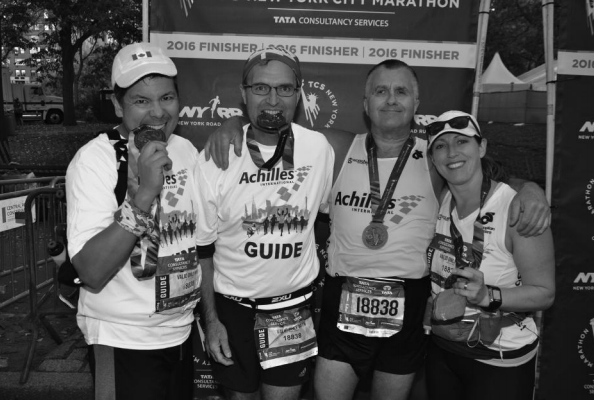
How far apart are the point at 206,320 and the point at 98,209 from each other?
38.8 inches

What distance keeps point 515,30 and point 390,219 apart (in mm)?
39027

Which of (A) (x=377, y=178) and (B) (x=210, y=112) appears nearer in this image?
(A) (x=377, y=178)

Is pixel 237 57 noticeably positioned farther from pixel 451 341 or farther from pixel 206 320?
pixel 451 341

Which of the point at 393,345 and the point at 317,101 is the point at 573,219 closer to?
the point at 393,345

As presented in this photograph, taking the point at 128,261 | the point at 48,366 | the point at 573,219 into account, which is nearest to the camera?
the point at 128,261

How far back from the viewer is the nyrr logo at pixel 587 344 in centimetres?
402

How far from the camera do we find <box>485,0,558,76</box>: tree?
113 feet

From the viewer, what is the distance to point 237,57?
391 cm

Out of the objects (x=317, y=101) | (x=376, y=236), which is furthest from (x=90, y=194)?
(x=317, y=101)

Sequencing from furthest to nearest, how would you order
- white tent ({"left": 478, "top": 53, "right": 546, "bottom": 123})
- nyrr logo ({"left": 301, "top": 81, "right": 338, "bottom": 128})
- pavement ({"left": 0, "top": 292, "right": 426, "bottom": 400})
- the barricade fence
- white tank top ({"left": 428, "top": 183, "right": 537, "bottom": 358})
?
white tent ({"left": 478, "top": 53, "right": 546, "bottom": 123}) < the barricade fence < pavement ({"left": 0, "top": 292, "right": 426, "bottom": 400}) < nyrr logo ({"left": 301, "top": 81, "right": 338, "bottom": 128}) < white tank top ({"left": 428, "top": 183, "right": 537, "bottom": 358})

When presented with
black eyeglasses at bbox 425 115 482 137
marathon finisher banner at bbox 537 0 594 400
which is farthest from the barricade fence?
marathon finisher banner at bbox 537 0 594 400

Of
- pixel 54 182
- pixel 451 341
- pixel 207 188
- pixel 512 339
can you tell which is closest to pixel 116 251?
pixel 207 188

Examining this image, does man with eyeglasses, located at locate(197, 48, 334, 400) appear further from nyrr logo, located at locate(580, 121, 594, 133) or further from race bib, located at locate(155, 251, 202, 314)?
nyrr logo, located at locate(580, 121, 594, 133)

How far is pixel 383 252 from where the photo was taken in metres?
2.92
